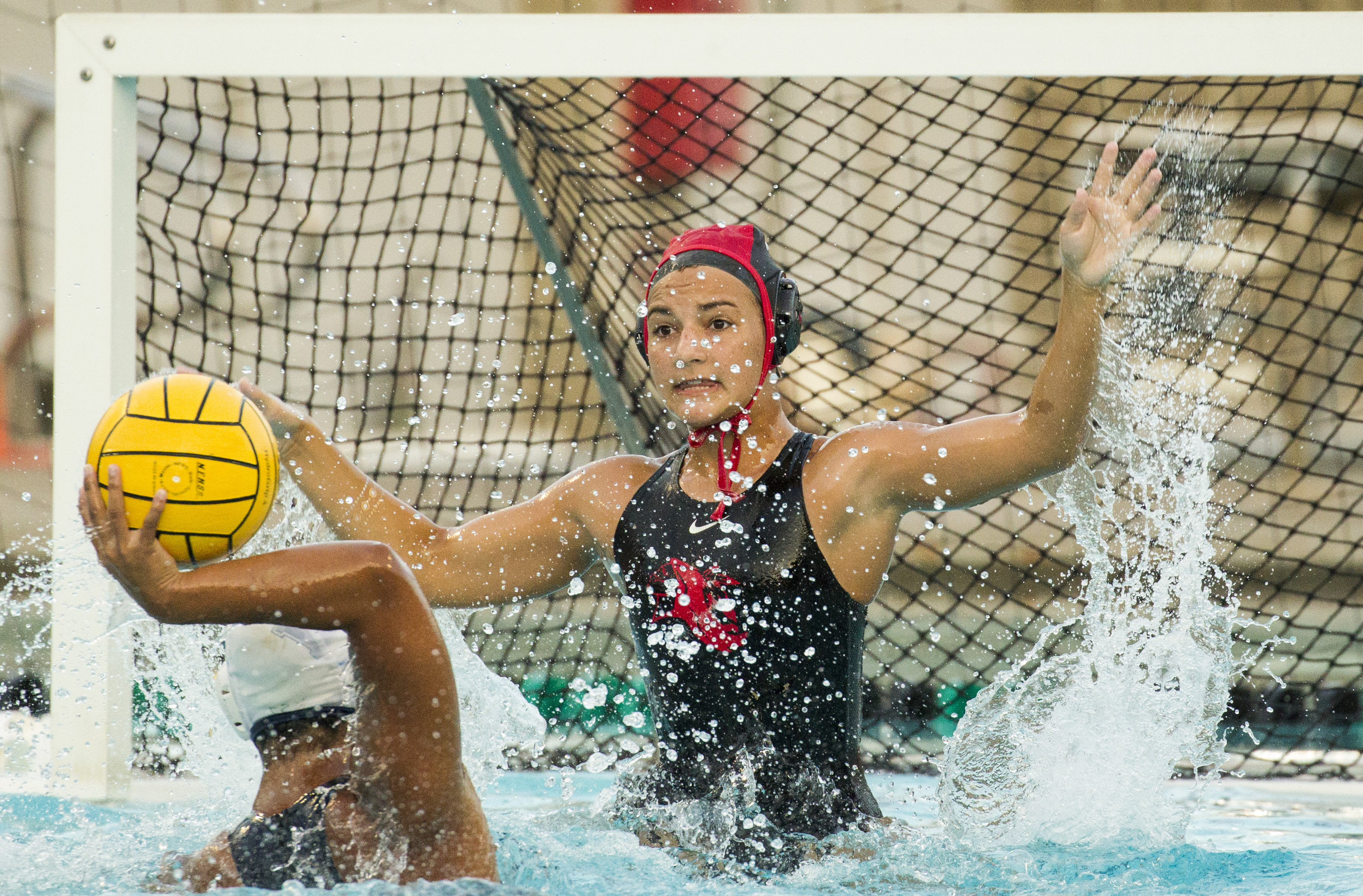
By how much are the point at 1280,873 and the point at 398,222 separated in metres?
8.34

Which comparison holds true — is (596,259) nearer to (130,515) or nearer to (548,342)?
(548,342)

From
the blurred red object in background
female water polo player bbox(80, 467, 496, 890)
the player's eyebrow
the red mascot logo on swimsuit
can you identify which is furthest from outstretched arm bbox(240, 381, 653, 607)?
the blurred red object in background

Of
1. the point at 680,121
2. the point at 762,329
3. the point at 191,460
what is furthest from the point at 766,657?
the point at 680,121

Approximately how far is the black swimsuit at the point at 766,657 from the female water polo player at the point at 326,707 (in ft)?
2.19

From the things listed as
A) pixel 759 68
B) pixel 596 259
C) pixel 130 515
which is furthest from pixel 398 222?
pixel 130 515

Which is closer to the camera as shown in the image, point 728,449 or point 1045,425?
point 1045,425

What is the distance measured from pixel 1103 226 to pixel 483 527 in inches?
58.9

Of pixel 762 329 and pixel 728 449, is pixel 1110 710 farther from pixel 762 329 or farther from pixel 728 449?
pixel 762 329

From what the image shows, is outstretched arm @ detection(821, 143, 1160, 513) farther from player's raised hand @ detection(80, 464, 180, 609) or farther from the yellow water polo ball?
player's raised hand @ detection(80, 464, 180, 609)

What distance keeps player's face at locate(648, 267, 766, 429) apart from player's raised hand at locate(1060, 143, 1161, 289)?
0.65m

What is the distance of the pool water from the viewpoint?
7.77 feet

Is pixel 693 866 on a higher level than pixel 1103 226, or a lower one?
lower

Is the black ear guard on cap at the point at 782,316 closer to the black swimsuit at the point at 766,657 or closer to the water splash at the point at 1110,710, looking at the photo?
the black swimsuit at the point at 766,657

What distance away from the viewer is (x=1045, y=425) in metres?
2.35
